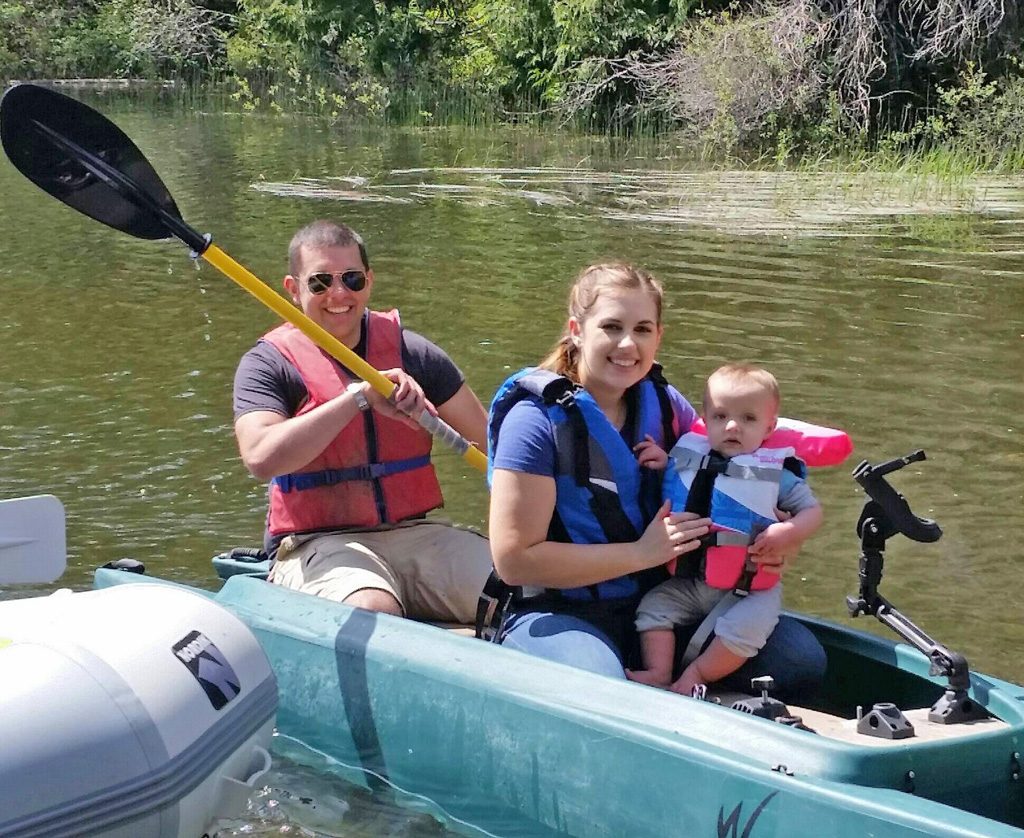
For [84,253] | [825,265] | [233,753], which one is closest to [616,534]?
[233,753]

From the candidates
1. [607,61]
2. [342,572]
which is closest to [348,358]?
[342,572]

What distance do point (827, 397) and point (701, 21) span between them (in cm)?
1068

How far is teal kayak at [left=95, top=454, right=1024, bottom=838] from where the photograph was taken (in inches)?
102

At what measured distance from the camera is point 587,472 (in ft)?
9.62

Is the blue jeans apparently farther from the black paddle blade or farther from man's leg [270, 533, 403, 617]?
the black paddle blade

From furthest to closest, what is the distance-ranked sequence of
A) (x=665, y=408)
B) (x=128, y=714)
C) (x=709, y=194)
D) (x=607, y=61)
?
1. (x=607, y=61)
2. (x=709, y=194)
3. (x=665, y=408)
4. (x=128, y=714)

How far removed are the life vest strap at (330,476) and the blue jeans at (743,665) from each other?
652 mm

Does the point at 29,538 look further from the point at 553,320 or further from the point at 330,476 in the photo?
the point at 553,320

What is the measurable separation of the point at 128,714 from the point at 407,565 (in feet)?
3.75

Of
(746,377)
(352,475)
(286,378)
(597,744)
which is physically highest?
(746,377)

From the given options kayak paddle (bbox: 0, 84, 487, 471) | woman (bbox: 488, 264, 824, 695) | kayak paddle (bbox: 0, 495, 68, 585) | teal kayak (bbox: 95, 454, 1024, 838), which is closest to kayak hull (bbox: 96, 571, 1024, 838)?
teal kayak (bbox: 95, 454, 1024, 838)

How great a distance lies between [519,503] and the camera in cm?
286

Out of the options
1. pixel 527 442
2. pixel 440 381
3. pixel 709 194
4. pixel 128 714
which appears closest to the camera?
pixel 128 714

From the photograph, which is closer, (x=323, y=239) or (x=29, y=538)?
(x=29, y=538)
